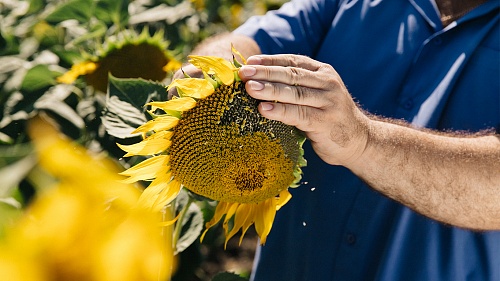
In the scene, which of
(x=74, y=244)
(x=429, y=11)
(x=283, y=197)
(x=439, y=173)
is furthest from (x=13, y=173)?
(x=429, y=11)

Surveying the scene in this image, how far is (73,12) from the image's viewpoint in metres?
1.19

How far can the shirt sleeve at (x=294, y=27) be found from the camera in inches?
39.1

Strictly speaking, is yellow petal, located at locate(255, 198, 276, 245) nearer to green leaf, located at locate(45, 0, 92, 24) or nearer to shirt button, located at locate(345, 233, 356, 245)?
shirt button, located at locate(345, 233, 356, 245)

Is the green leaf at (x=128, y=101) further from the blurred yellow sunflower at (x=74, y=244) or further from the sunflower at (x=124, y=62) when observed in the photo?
the blurred yellow sunflower at (x=74, y=244)

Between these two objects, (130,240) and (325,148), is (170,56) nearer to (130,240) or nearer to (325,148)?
(325,148)

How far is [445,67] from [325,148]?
0.39 meters

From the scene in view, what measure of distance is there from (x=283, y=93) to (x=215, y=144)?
0.31ft

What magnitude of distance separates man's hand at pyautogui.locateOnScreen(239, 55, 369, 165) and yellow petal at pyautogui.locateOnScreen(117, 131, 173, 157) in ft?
0.36

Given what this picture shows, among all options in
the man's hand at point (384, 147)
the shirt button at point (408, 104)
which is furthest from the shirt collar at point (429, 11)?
the man's hand at point (384, 147)

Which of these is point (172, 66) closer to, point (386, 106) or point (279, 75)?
point (386, 106)

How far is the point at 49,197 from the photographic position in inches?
10.0

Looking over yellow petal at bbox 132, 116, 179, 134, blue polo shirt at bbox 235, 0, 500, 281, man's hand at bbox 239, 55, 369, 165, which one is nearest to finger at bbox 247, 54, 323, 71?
man's hand at bbox 239, 55, 369, 165

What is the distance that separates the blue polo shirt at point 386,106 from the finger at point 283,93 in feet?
1.23

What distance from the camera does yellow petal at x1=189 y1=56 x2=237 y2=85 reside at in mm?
581
